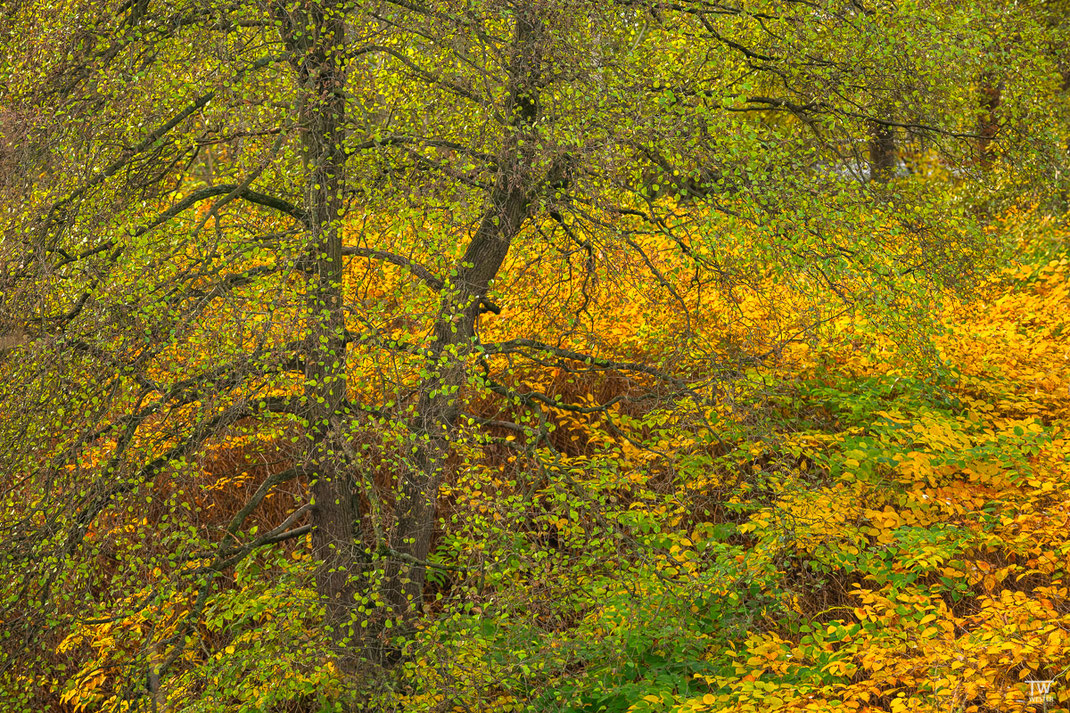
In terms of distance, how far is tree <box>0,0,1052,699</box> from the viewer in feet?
18.2

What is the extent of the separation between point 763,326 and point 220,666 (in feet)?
17.1

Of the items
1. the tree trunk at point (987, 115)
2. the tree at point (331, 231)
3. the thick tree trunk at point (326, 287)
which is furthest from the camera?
the tree trunk at point (987, 115)

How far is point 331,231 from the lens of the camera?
247 inches

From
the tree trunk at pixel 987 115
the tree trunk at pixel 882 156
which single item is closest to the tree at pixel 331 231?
the tree trunk at pixel 987 115

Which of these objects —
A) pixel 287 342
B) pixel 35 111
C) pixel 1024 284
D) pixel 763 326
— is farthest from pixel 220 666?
pixel 1024 284

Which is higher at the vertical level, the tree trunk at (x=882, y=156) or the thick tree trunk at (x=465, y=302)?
the tree trunk at (x=882, y=156)

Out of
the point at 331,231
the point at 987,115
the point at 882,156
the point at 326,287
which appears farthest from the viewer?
the point at 882,156

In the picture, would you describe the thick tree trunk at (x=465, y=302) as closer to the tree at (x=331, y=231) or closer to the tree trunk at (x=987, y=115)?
the tree at (x=331, y=231)

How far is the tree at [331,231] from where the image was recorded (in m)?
5.56

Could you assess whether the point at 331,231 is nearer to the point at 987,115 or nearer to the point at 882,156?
the point at 882,156

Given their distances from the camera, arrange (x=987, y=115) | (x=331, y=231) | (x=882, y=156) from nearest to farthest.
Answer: (x=331, y=231) → (x=987, y=115) → (x=882, y=156)

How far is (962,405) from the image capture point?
8250 millimetres

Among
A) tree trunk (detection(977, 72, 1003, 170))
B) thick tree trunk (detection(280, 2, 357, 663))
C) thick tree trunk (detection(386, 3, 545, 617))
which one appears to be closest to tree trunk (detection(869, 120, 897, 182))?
tree trunk (detection(977, 72, 1003, 170))

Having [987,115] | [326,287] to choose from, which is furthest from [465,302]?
[987,115]
